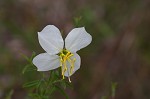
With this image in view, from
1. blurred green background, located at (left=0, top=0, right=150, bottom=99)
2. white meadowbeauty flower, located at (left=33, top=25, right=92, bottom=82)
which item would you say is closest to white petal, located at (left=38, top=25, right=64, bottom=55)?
white meadowbeauty flower, located at (left=33, top=25, right=92, bottom=82)

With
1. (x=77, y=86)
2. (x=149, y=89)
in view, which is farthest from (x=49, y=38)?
(x=149, y=89)

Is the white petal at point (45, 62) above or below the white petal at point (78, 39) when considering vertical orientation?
below

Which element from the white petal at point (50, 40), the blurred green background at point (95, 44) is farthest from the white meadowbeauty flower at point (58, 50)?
the blurred green background at point (95, 44)

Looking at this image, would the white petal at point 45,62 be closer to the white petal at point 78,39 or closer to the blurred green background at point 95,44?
the white petal at point 78,39

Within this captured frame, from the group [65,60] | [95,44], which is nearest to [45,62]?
[65,60]

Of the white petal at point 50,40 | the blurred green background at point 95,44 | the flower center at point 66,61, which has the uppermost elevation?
the white petal at point 50,40

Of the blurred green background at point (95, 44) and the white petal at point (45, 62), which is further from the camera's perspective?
the blurred green background at point (95, 44)

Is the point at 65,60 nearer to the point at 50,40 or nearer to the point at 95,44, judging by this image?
the point at 50,40
